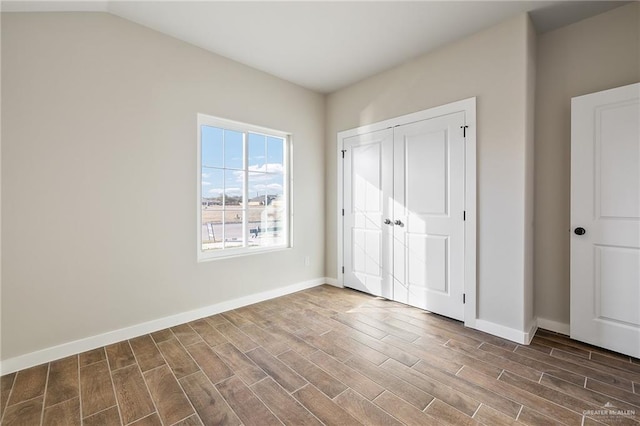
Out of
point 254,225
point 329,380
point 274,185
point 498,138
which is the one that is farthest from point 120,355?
point 498,138

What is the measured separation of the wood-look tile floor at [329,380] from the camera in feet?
5.29

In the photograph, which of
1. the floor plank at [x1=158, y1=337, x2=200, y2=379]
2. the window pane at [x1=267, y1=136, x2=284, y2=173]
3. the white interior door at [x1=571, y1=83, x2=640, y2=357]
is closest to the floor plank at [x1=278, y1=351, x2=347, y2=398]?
the floor plank at [x1=158, y1=337, x2=200, y2=379]

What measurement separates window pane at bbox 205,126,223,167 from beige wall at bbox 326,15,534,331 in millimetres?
2304

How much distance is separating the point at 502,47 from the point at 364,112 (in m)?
1.56

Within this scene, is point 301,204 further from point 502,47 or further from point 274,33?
point 502,47

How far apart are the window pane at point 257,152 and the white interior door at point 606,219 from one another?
10.2ft

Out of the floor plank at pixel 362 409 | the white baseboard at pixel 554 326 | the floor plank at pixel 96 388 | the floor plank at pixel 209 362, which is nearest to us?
the floor plank at pixel 362 409

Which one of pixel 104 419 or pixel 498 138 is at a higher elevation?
pixel 498 138

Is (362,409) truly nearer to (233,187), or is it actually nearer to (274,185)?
(233,187)

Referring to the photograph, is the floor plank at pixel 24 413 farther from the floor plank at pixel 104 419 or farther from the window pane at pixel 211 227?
the window pane at pixel 211 227

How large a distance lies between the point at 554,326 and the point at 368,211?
2141 millimetres

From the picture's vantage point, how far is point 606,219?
230 centimetres

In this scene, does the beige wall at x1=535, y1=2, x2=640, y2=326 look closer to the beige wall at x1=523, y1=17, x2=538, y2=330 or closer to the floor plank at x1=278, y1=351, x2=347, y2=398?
the beige wall at x1=523, y1=17, x2=538, y2=330

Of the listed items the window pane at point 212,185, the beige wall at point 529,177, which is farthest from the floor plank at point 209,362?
the beige wall at point 529,177
